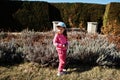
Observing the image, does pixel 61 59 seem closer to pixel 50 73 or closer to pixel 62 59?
pixel 62 59

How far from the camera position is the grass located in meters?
5.09

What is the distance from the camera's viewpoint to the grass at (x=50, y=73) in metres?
5.09

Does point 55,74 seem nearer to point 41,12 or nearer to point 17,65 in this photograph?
point 17,65

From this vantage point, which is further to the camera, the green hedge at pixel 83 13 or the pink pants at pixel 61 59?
the green hedge at pixel 83 13

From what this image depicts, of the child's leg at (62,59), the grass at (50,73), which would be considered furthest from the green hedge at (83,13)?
the child's leg at (62,59)

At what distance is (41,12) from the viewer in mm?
16844

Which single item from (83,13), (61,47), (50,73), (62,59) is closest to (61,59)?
(62,59)

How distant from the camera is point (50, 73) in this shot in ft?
17.2

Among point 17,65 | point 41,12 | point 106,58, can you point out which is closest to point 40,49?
point 17,65

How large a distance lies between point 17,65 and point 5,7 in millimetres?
11779

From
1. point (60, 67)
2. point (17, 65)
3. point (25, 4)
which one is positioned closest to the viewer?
point (60, 67)

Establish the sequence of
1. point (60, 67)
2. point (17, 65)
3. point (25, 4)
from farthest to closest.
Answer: point (25, 4)
point (17, 65)
point (60, 67)

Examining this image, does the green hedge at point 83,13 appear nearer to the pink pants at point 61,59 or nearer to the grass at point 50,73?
the grass at point 50,73

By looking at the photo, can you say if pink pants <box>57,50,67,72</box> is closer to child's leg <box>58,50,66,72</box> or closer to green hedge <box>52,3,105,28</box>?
child's leg <box>58,50,66,72</box>
